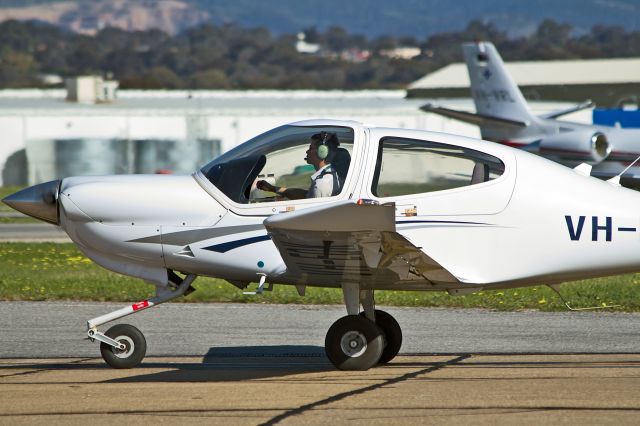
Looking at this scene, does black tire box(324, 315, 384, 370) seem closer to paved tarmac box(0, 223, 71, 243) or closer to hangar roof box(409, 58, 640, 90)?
paved tarmac box(0, 223, 71, 243)

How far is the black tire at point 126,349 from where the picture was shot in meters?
10.1

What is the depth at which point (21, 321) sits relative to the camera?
1321cm

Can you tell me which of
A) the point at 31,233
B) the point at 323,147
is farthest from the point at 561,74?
the point at 323,147

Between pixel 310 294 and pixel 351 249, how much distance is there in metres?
6.26

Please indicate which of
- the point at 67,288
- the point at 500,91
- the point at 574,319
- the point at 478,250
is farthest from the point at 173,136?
the point at 478,250

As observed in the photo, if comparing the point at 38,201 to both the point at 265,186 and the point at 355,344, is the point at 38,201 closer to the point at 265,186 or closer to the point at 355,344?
the point at 265,186

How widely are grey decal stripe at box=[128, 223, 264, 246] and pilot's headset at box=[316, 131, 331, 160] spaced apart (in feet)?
2.69

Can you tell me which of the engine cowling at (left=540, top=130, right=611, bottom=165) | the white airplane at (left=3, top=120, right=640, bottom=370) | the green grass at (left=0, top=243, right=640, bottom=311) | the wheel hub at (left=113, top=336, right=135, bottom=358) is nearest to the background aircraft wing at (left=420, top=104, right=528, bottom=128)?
the engine cowling at (left=540, top=130, right=611, bottom=165)

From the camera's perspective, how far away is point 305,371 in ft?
33.1

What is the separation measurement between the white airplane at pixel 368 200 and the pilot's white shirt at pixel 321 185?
0.25ft

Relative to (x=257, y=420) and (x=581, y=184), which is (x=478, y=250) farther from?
(x=257, y=420)

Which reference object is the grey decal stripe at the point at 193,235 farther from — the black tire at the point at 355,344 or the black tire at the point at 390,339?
the black tire at the point at 390,339

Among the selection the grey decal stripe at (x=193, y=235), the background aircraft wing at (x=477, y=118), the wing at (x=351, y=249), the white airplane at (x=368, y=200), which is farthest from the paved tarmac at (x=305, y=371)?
the background aircraft wing at (x=477, y=118)

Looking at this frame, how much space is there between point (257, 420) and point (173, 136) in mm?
42772
